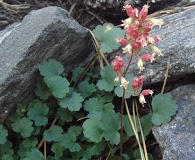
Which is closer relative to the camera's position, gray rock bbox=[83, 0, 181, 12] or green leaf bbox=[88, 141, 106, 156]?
green leaf bbox=[88, 141, 106, 156]

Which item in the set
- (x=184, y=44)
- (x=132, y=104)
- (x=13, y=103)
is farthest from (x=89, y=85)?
(x=184, y=44)

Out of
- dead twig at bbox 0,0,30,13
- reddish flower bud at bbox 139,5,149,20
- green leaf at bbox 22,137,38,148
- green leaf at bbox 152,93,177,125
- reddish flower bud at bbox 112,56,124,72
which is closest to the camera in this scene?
reddish flower bud at bbox 139,5,149,20

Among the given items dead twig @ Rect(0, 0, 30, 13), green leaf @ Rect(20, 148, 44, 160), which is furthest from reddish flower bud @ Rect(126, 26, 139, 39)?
dead twig @ Rect(0, 0, 30, 13)

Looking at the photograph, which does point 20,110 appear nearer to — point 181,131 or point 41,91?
point 41,91

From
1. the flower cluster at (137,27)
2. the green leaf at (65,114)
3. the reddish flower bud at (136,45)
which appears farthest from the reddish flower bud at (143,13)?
the green leaf at (65,114)

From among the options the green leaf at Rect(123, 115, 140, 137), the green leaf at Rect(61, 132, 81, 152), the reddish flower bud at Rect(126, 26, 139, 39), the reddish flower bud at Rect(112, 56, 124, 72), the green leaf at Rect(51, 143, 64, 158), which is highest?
the reddish flower bud at Rect(126, 26, 139, 39)

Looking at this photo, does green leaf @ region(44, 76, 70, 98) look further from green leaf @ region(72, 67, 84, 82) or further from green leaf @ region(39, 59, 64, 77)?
green leaf @ region(72, 67, 84, 82)
